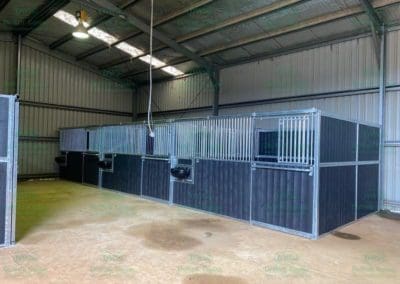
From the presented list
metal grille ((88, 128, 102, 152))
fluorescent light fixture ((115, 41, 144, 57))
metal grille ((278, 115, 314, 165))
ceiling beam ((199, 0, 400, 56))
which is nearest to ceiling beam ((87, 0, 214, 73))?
ceiling beam ((199, 0, 400, 56))

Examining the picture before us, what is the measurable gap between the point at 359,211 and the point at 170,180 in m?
3.26

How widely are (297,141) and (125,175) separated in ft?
14.1

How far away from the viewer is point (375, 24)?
5.93 m

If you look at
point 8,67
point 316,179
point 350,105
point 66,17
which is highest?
point 66,17

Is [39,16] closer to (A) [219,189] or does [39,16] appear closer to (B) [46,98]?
(B) [46,98]

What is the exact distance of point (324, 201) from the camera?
4.14 m

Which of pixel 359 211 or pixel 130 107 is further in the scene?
pixel 130 107

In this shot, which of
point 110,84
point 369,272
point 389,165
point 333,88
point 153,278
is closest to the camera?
point 153,278

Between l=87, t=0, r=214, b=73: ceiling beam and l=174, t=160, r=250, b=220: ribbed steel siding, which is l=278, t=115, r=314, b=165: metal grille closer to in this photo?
l=174, t=160, r=250, b=220: ribbed steel siding

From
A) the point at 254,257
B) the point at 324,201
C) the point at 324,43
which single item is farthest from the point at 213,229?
the point at 324,43

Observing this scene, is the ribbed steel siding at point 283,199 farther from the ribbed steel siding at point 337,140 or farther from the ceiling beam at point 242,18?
the ceiling beam at point 242,18

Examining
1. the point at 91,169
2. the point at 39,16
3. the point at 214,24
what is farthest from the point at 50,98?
the point at 214,24

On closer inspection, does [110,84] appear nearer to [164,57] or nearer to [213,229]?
[164,57]

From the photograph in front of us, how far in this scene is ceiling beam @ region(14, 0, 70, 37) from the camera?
725cm
